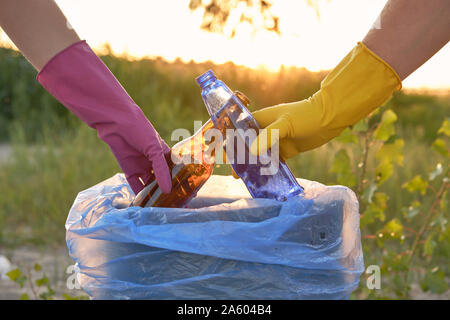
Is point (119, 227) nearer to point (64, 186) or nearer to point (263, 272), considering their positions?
point (263, 272)

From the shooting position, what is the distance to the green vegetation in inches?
→ 80.8

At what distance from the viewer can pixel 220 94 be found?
4.47 ft

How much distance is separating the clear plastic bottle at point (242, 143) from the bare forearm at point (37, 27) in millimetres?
382

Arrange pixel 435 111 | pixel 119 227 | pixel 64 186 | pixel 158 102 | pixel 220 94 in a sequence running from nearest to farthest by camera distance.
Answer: pixel 119 227, pixel 220 94, pixel 64 186, pixel 158 102, pixel 435 111

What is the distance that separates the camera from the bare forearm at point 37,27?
1299mm

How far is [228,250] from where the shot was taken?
1.19 meters

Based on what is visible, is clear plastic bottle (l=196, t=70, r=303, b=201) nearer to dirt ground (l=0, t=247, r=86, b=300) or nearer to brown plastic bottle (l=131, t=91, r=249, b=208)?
brown plastic bottle (l=131, t=91, r=249, b=208)

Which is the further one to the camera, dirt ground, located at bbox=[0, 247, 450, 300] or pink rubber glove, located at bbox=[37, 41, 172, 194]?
dirt ground, located at bbox=[0, 247, 450, 300]

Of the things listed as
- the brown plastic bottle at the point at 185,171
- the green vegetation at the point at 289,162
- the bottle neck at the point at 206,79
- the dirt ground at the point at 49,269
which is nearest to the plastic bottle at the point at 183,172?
the brown plastic bottle at the point at 185,171

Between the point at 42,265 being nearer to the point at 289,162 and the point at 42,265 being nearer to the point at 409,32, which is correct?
the point at 289,162

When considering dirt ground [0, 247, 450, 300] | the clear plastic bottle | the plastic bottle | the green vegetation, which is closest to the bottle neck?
the clear plastic bottle

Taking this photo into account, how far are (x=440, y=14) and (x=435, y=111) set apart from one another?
28.0 feet

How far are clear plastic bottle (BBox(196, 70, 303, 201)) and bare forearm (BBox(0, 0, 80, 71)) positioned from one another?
0.38 metres

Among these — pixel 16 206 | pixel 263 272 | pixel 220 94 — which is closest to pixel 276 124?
pixel 220 94
